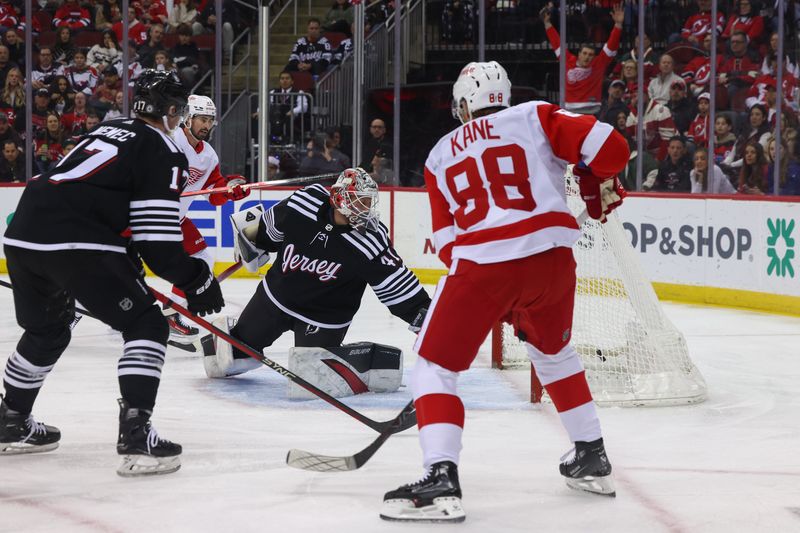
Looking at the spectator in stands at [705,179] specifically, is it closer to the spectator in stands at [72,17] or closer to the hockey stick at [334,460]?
the spectator in stands at [72,17]

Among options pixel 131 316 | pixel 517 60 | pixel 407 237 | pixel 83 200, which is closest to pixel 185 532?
pixel 131 316

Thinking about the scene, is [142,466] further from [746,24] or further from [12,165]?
[746,24]

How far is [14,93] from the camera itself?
27.8ft

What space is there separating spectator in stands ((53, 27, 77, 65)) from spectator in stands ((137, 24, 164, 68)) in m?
0.61

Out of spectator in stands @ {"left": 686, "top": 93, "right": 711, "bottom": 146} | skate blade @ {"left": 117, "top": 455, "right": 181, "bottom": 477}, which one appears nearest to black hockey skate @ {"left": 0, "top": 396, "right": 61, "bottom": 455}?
skate blade @ {"left": 117, "top": 455, "right": 181, "bottom": 477}

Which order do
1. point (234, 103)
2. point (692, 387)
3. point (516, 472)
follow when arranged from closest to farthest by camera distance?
point (516, 472)
point (692, 387)
point (234, 103)

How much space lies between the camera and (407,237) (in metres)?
7.95

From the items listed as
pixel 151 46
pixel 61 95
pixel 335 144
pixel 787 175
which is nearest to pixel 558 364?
pixel 787 175

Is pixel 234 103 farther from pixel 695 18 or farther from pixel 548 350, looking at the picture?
pixel 548 350

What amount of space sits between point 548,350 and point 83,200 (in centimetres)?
116

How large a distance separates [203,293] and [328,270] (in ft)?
3.74

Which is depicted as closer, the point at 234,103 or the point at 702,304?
the point at 702,304

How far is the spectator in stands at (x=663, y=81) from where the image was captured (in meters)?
8.01

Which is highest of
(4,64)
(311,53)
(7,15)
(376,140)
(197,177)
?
(7,15)
